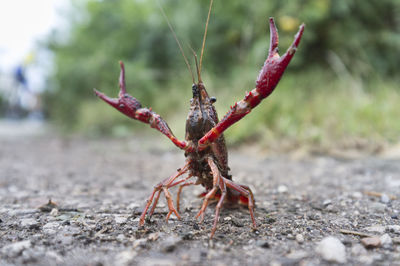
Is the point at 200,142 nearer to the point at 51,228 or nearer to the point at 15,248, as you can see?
the point at 51,228

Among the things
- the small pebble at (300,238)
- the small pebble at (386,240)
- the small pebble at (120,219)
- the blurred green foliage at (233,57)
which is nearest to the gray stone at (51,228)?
the small pebble at (120,219)

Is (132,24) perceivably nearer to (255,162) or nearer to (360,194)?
(255,162)

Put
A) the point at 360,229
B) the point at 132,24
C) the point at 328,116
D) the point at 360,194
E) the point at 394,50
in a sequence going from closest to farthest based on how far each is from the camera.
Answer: the point at 360,229 < the point at 360,194 < the point at 328,116 < the point at 394,50 < the point at 132,24

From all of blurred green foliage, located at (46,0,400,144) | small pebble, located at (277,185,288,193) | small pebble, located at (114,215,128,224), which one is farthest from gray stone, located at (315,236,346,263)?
blurred green foliage, located at (46,0,400,144)

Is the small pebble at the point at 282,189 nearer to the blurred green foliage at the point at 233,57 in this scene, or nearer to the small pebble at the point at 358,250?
the small pebble at the point at 358,250

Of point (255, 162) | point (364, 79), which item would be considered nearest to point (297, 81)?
point (364, 79)
